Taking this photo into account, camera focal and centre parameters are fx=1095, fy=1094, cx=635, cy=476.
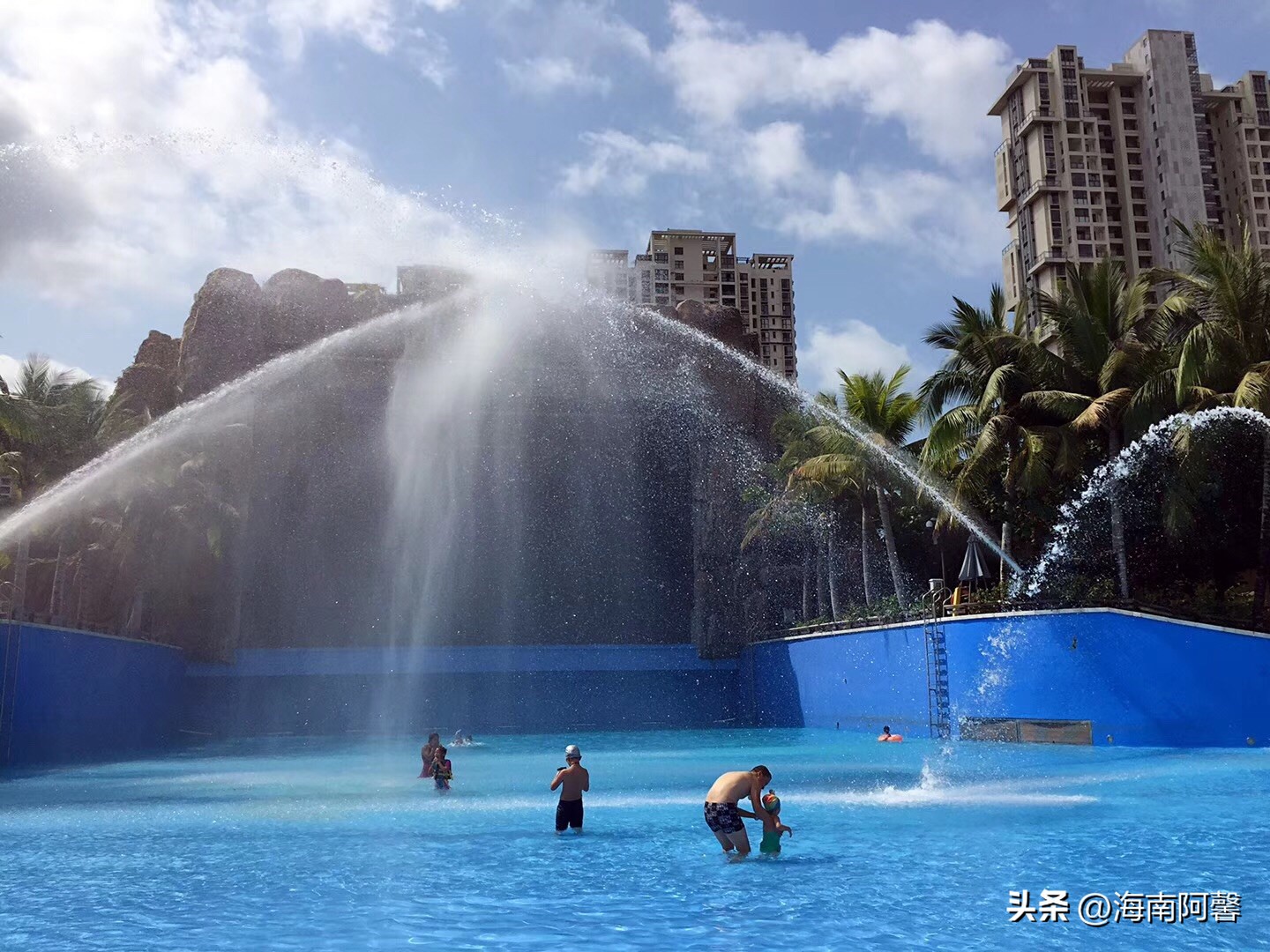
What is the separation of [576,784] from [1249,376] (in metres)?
17.7

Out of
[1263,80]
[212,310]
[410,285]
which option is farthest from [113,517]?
[1263,80]

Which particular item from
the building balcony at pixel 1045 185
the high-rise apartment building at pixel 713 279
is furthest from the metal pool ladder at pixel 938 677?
the high-rise apartment building at pixel 713 279

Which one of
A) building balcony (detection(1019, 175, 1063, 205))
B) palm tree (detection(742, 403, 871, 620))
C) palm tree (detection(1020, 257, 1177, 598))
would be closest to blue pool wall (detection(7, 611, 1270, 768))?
palm tree (detection(1020, 257, 1177, 598))

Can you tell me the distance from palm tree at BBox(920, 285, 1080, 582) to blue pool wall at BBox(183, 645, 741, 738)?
725 inches

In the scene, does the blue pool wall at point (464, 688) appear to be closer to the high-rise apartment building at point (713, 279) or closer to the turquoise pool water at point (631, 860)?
the turquoise pool water at point (631, 860)

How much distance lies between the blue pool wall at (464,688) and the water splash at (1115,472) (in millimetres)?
16532

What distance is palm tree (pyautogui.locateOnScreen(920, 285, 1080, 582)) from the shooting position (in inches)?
1083

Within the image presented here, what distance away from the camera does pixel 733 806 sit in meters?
10.8

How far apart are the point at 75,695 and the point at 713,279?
96.0 meters

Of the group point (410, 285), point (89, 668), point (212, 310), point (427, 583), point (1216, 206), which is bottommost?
point (89, 668)

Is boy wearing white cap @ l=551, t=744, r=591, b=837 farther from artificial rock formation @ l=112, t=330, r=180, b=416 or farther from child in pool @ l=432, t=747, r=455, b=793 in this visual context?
artificial rock formation @ l=112, t=330, r=180, b=416

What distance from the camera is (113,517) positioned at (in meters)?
44.3

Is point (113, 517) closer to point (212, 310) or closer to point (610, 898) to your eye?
point (212, 310)

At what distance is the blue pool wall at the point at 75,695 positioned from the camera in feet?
84.7
